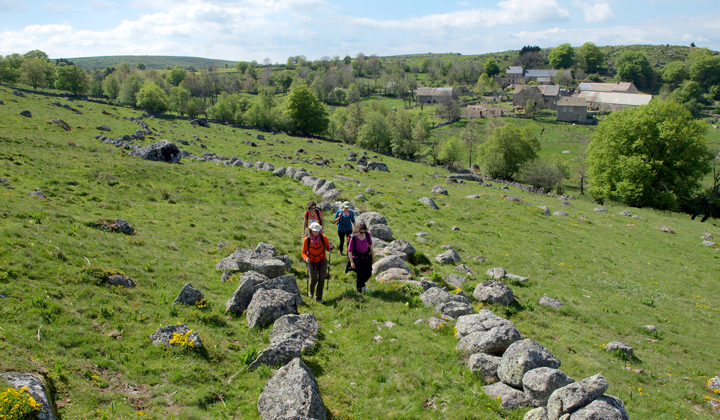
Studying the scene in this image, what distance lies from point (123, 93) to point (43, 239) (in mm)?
109185

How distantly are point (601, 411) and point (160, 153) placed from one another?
40.8m

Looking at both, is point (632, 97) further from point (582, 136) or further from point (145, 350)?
point (145, 350)

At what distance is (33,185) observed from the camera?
22.7 metres

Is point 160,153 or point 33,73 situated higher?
point 33,73

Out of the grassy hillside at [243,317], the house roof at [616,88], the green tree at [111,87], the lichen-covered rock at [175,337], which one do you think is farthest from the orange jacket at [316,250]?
the house roof at [616,88]

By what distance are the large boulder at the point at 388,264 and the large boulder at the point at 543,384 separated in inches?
358

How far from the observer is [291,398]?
852cm

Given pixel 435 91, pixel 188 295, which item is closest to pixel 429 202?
pixel 188 295

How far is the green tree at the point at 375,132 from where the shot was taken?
87.4 metres

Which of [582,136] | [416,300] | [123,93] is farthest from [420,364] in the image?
[582,136]

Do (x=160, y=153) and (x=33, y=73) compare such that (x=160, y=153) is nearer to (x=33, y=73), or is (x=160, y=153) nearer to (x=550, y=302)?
(x=550, y=302)

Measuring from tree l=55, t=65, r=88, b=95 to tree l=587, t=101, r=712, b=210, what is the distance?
13707cm

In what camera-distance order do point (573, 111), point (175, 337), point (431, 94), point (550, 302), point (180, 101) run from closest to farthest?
point (175, 337) → point (550, 302) → point (180, 101) → point (573, 111) → point (431, 94)

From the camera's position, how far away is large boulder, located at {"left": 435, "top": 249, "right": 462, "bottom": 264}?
72.3ft
